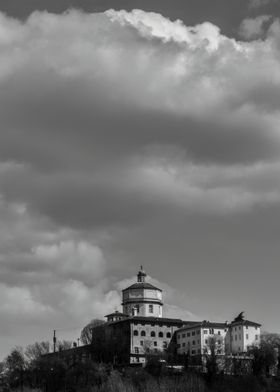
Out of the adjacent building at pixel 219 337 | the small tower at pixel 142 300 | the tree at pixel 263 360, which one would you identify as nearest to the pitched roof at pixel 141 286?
the small tower at pixel 142 300

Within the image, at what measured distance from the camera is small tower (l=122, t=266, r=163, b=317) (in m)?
149

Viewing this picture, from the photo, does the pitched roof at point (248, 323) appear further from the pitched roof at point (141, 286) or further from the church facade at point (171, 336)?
the pitched roof at point (141, 286)

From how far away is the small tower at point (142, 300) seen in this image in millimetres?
149375

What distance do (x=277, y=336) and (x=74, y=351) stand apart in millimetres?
40218

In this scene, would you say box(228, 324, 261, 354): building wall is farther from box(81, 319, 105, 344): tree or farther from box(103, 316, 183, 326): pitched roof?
box(81, 319, 105, 344): tree

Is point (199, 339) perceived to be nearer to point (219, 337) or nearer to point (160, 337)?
point (219, 337)

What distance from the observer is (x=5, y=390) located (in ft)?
362

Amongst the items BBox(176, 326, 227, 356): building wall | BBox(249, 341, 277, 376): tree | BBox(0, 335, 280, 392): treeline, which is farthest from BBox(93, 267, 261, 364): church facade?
BBox(249, 341, 277, 376): tree

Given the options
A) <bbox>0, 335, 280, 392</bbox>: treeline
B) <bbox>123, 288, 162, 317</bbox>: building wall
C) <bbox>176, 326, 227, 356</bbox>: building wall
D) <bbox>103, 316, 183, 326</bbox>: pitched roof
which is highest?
<bbox>123, 288, 162, 317</bbox>: building wall

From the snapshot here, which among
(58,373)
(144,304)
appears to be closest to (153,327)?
(144,304)

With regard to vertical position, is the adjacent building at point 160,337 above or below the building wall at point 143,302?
below

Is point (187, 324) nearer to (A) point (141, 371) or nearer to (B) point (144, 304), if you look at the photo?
(B) point (144, 304)

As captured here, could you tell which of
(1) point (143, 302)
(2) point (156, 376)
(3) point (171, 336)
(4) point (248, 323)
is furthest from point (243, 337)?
(2) point (156, 376)

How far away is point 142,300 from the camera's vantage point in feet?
494
